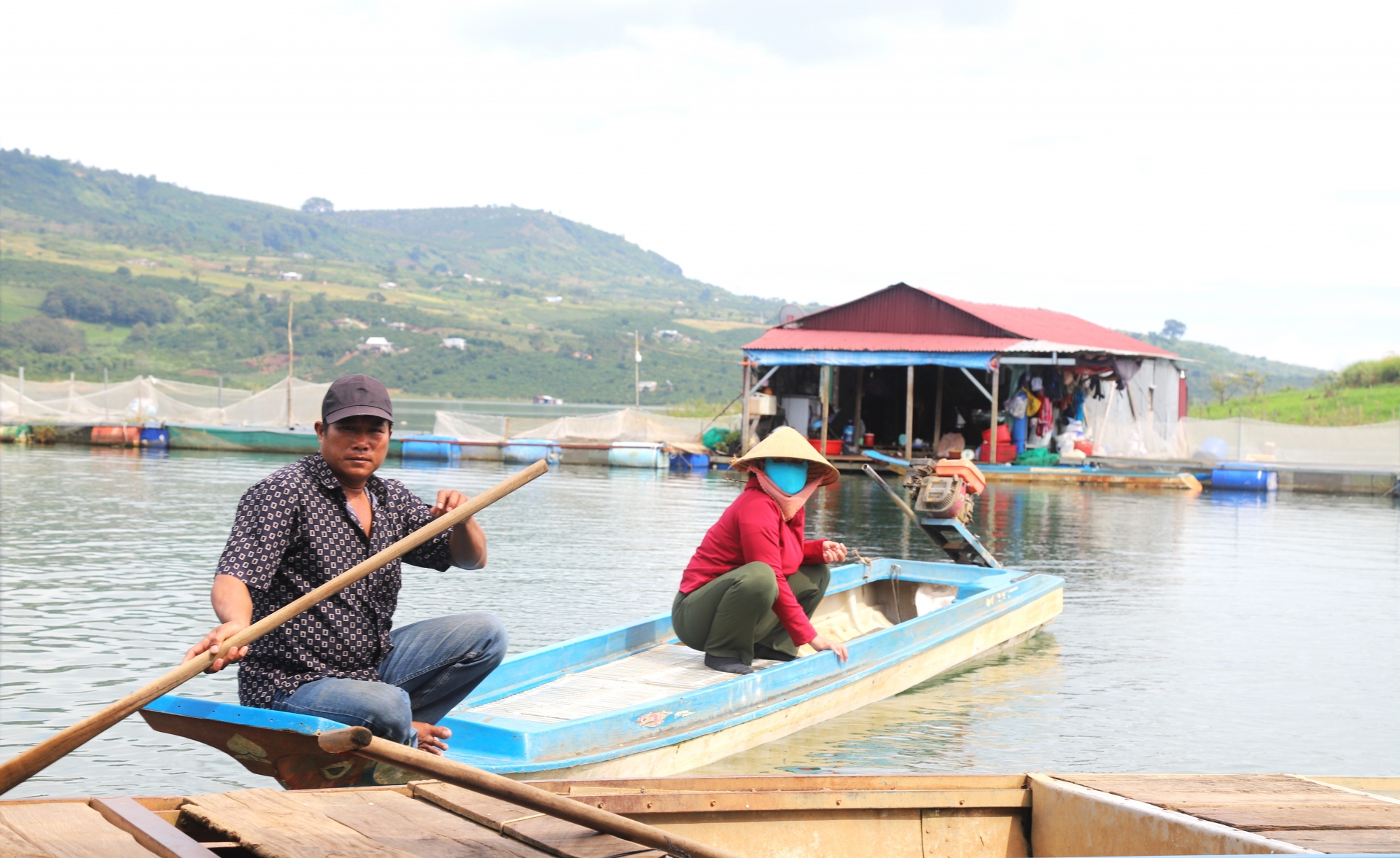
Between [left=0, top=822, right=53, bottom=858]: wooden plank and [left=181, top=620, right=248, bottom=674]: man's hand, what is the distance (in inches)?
24.4

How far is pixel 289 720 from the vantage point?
375 cm

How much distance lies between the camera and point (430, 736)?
4328 mm

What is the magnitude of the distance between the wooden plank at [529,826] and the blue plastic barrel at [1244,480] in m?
28.2

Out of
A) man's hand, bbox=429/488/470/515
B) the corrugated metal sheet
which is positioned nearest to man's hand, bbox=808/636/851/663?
man's hand, bbox=429/488/470/515

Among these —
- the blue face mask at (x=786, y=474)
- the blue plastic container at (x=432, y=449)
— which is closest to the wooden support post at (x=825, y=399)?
the blue plastic container at (x=432, y=449)

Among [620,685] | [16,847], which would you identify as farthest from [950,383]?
[16,847]

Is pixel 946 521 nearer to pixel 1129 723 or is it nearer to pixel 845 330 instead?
pixel 1129 723

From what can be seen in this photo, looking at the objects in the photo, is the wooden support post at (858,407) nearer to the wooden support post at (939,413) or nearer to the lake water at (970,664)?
A: the wooden support post at (939,413)

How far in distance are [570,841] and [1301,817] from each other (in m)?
2.47

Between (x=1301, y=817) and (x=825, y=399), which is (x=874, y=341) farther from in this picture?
(x=1301, y=817)

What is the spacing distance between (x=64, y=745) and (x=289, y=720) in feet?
2.10

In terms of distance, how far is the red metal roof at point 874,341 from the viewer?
97.6ft

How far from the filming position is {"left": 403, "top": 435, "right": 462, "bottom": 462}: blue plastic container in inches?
1265

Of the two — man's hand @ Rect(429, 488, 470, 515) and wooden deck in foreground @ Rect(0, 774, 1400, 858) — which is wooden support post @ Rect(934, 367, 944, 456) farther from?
man's hand @ Rect(429, 488, 470, 515)
